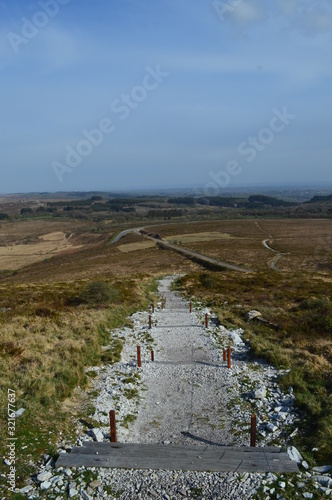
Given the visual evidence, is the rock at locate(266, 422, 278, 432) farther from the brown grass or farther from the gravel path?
the brown grass

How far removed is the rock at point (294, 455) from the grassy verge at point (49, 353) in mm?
6297

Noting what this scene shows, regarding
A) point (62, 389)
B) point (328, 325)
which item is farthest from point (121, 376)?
point (328, 325)

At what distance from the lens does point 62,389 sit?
12945mm

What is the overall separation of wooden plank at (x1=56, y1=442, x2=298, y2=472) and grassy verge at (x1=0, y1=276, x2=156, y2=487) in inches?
42.0

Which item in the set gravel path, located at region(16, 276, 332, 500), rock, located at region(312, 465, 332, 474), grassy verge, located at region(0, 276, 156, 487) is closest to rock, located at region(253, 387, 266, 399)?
gravel path, located at region(16, 276, 332, 500)

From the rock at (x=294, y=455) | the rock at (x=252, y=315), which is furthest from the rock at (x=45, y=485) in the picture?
the rock at (x=252, y=315)

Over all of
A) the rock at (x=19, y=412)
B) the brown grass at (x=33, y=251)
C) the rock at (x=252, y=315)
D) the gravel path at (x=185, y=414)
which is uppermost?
the rock at (x=19, y=412)

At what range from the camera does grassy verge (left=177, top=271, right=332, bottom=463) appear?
11.1 meters

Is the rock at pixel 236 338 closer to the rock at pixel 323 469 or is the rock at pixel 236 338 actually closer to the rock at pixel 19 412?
the rock at pixel 323 469

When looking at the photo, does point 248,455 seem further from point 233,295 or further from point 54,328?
point 233,295

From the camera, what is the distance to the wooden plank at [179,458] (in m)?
8.88

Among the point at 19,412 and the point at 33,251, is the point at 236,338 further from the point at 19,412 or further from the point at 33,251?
the point at 33,251

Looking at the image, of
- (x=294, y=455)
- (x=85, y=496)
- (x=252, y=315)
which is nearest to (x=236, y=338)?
(x=252, y=315)

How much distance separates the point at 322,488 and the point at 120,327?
15.7 meters
